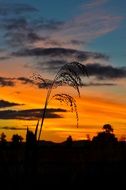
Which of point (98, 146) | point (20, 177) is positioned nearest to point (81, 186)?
point (20, 177)

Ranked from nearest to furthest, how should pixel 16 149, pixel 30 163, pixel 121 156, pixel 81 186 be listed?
pixel 30 163
pixel 81 186
pixel 16 149
pixel 121 156

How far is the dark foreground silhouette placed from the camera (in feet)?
28.5

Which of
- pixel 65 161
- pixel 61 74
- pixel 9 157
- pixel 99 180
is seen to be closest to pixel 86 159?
pixel 65 161

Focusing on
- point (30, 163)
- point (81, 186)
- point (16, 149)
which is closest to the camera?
point (30, 163)

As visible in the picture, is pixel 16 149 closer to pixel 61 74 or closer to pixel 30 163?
pixel 30 163

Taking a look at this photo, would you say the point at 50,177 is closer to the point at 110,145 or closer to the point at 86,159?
the point at 86,159

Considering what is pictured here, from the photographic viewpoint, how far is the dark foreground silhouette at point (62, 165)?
28.5 ft

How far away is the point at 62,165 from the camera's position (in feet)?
36.1

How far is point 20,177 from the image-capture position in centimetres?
896

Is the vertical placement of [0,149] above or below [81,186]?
above

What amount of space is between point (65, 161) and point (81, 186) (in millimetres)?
1646

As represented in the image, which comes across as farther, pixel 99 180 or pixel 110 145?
pixel 110 145

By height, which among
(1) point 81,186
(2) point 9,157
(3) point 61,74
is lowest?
(1) point 81,186

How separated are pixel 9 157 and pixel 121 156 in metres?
2.94
